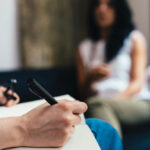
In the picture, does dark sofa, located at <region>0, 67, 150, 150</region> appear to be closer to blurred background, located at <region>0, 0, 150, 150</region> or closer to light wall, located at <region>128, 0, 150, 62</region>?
blurred background, located at <region>0, 0, 150, 150</region>

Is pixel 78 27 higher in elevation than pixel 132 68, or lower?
higher

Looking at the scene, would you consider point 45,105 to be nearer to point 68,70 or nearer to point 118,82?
point 118,82

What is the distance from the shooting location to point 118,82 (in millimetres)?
1421

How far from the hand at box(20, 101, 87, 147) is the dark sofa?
694 millimetres

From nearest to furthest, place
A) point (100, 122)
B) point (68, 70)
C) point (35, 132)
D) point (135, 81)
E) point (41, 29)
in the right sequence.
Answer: point (35, 132) < point (100, 122) < point (135, 81) < point (68, 70) < point (41, 29)

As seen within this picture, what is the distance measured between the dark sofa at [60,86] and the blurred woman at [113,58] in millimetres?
85

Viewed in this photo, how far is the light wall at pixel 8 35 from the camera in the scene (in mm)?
1725

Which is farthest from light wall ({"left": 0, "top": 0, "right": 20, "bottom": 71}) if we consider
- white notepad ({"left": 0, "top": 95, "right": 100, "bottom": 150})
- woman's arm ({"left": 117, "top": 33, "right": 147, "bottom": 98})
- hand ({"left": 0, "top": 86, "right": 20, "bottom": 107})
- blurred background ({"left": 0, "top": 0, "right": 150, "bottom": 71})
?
white notepad ({"left": 0, "top": 95, "right": 100, "bottom": 150})

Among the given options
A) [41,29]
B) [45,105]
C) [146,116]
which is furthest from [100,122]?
[41,29]

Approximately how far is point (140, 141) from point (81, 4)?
1140 mm

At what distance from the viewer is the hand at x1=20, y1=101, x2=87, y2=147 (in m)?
0.39

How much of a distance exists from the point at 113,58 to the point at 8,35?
0.76 meters

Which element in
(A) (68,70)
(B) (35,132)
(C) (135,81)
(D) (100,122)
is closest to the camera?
(B) (35,132)

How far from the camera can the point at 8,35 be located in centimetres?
175
